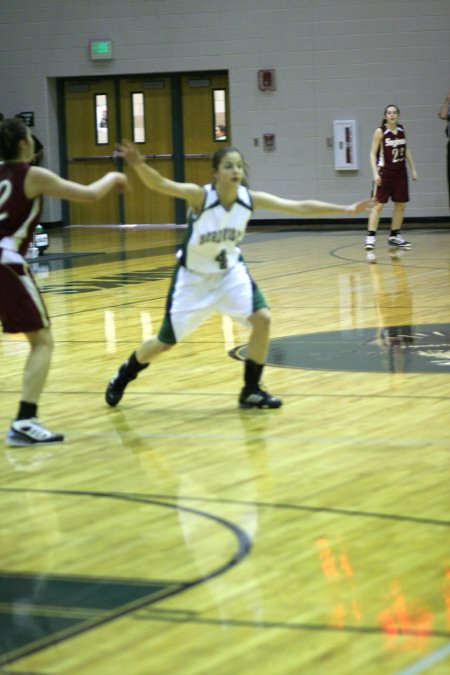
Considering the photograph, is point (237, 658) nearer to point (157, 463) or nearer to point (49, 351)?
point (157, 463)

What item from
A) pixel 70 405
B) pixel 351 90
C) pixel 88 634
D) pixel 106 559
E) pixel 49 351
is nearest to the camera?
pixel 88 634

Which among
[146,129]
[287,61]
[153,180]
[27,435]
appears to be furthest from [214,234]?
[146,129]

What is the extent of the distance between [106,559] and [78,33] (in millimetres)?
19545

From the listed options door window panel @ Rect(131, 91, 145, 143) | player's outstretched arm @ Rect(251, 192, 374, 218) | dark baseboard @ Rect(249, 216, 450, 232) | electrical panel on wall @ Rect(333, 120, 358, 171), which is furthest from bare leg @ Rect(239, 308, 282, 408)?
door window panel @ Rect(131, 91, 145, 143)

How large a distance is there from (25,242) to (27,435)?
970 mm

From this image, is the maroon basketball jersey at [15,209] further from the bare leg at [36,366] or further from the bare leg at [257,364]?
the bare leg at [257,364]

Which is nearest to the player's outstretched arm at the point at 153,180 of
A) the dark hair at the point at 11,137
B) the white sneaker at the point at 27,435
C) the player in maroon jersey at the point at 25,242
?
the player in maroon jersey at the point at 25,242

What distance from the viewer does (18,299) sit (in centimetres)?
616

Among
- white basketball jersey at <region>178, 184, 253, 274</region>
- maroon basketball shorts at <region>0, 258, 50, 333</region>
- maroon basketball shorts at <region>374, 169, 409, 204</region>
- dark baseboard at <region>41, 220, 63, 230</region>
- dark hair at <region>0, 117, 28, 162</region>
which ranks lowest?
dark baseboard at <region>41, 220, 63, 230</region>

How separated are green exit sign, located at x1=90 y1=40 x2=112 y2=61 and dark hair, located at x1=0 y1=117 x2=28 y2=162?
1677 cm

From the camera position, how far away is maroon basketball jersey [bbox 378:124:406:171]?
53.1 feet

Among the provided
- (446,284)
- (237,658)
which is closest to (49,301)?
(446,284)

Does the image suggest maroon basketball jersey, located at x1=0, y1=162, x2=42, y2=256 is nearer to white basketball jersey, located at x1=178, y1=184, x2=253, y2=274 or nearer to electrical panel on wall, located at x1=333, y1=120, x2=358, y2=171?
white basketball jersey, located at x1=178, y1=184, x2=253, y2=274

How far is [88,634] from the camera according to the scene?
361 cm
